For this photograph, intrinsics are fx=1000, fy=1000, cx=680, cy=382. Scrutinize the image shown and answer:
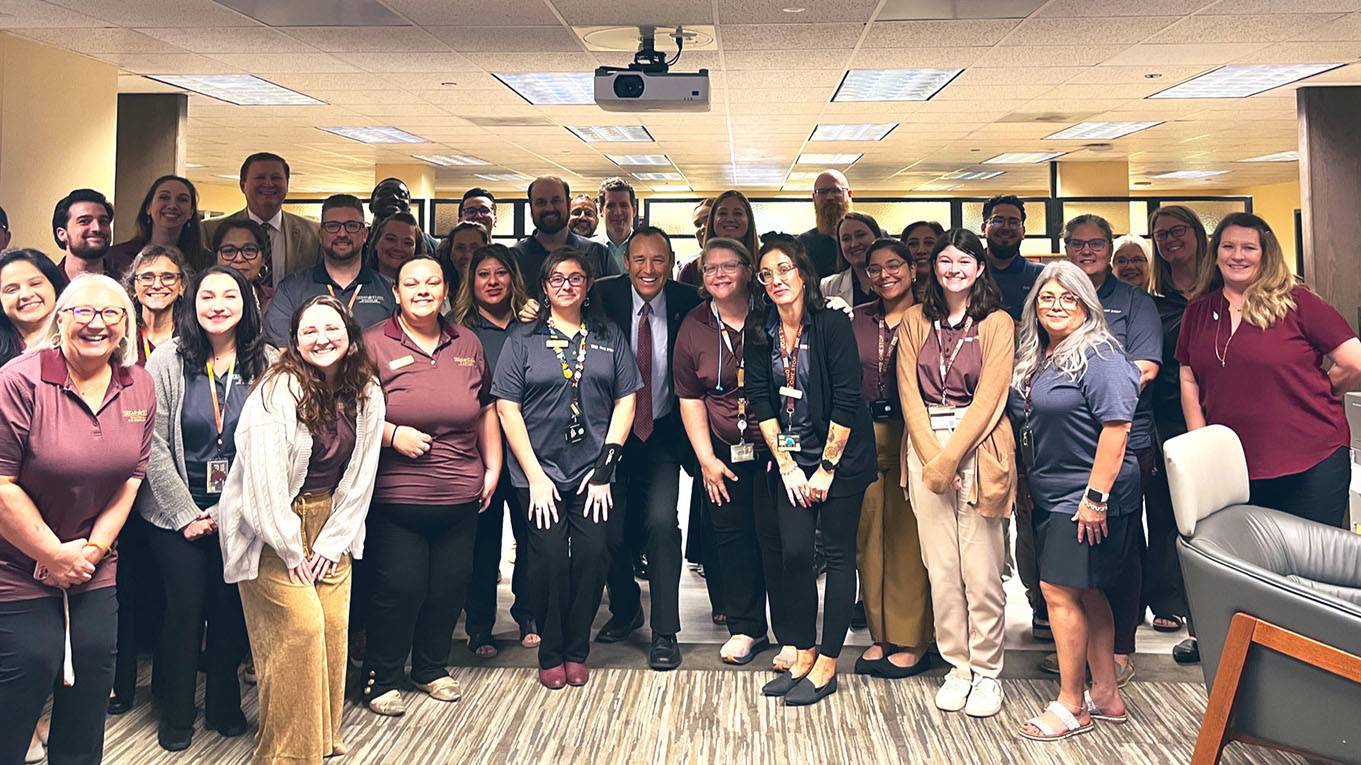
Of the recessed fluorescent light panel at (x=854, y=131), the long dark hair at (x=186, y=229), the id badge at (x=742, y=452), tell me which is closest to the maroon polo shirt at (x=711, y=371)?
the id badge at (x=742, y=452)

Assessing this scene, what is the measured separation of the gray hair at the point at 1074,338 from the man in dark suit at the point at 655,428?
1.30 metres

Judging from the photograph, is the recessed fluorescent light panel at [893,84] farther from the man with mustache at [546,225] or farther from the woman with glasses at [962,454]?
the woman with glasses at [962,454]

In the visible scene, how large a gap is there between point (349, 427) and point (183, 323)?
0.62m

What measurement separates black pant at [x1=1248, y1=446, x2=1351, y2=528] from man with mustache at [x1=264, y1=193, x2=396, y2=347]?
3297mm

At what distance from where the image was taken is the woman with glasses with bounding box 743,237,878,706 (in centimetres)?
353

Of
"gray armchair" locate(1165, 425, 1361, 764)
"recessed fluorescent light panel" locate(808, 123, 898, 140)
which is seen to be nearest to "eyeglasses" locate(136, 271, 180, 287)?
"gray armchair" locate(1165, 425, 1361, 764)

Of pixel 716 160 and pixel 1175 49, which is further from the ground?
pixel 716 160

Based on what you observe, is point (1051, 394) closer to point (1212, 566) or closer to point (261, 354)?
point (1212, 566)

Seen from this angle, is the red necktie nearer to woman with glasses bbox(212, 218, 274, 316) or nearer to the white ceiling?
woman with glasses bbox(212, 218, 274, 316)

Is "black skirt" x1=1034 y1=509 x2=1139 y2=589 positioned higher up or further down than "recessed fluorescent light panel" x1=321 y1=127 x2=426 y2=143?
further down

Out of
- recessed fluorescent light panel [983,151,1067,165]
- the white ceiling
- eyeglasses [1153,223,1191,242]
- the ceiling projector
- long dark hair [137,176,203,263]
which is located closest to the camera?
eyeglasses [1153,223,1191,242]

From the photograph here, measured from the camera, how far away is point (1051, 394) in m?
3.23

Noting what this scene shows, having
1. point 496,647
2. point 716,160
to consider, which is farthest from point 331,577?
point 716,160

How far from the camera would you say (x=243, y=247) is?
391 cm
